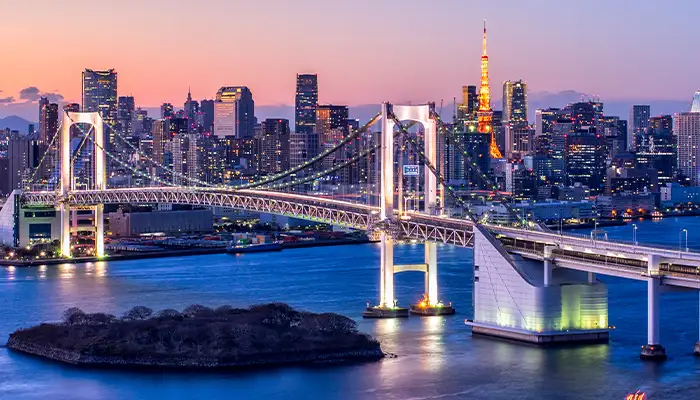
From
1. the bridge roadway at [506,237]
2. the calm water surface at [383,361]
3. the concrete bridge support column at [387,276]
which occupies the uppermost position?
the bridge roadway at [506,237]

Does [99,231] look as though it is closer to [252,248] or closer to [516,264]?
[252,248]

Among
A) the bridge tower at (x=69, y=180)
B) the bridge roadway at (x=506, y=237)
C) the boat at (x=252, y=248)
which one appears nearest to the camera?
the bridge roadway at (x=506, y=237)

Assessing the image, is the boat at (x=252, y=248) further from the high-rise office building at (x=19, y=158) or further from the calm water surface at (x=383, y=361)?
the high-rise office building at (x=19, y=158)

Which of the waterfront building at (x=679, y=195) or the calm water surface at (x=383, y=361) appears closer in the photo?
the calm water surface at (x=383, y=361)

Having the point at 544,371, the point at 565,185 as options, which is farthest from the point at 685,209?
the point at 544,371

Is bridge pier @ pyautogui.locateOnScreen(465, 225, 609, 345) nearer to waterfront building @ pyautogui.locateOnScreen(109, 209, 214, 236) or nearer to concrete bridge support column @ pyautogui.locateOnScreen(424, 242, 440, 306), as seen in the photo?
concrete bridge support column @ pyautogui.locateOnScreen(424, 242, 440, 306)

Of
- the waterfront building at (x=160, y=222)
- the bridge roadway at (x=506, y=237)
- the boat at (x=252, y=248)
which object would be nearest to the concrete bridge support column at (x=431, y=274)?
the bridge roadway at (x=506, y=237)

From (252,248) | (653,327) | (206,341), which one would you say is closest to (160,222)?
(252,248)
